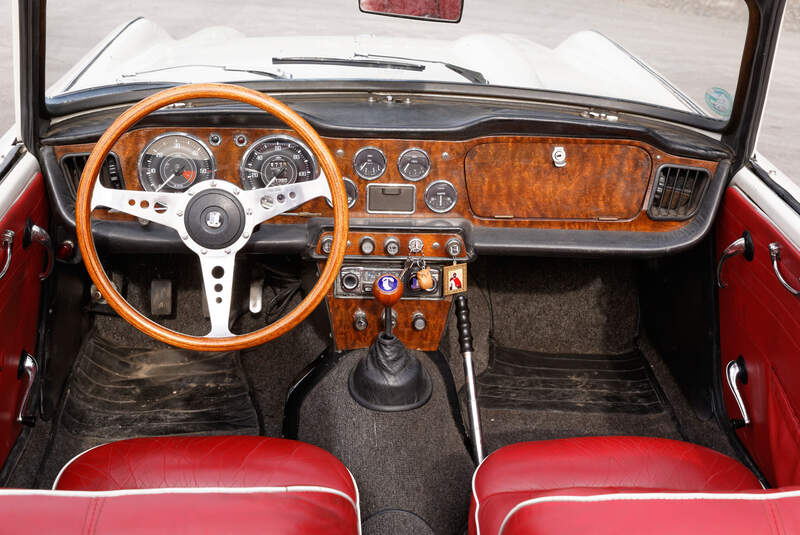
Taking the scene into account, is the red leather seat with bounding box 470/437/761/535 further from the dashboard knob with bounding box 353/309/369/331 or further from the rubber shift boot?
the dashboard knob with bounding box 353/309/369/331

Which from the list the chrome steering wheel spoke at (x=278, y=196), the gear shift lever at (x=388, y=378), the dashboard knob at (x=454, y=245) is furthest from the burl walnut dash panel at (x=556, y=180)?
the chrome steering wheel spoke at (x=278, y=196)

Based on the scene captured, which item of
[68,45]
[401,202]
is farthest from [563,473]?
[68,45]

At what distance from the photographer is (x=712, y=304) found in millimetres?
2264

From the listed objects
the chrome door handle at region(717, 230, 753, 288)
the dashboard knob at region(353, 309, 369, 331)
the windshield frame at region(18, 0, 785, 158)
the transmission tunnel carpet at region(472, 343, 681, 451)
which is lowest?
the transmission tunnel carpet at region(472, 343, 681, 451)

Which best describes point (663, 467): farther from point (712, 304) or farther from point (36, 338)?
point (36, 338)

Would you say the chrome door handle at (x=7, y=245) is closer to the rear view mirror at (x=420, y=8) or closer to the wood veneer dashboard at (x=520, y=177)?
the wood veneer dashboard at (x=520, y=177)

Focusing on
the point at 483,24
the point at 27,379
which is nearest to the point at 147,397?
the point at 27,379

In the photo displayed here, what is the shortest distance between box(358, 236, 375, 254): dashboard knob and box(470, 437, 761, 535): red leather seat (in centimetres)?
88

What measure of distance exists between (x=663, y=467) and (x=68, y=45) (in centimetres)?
236

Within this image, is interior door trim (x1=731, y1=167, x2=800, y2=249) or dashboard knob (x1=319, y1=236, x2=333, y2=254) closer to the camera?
interior door trim (x1=731, y1=167, x2=800, y2=249)

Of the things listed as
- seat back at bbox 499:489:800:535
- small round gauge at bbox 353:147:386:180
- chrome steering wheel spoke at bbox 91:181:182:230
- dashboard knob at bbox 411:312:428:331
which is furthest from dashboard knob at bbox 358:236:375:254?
seat back at bbox 499:489:800:535

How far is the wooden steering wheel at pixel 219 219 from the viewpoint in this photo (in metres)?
1.62

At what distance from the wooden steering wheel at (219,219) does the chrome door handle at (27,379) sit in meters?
0.53

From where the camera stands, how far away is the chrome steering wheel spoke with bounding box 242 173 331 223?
5.59 feet
